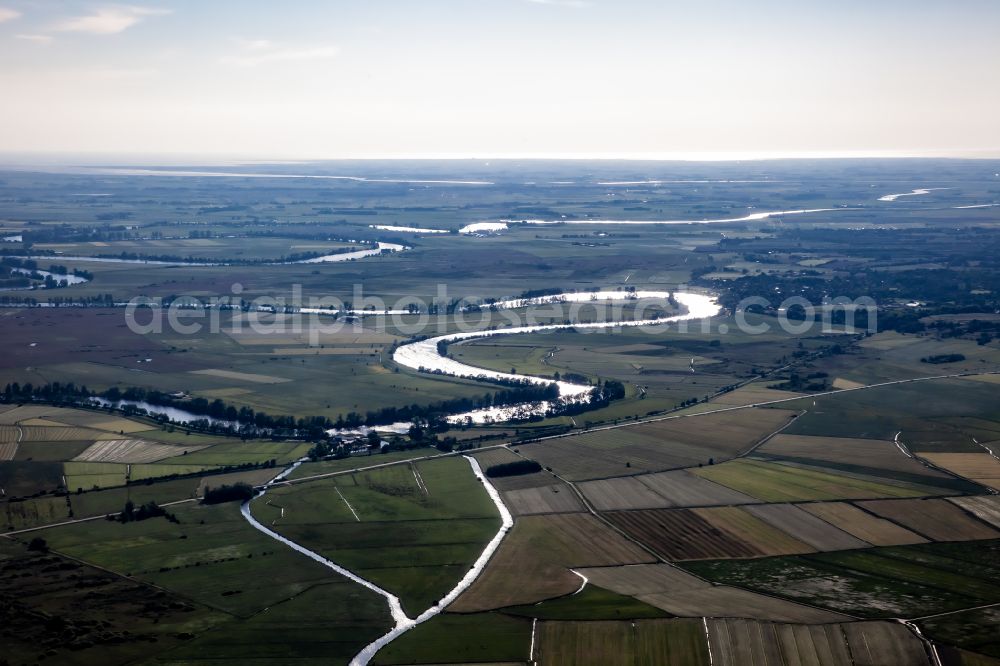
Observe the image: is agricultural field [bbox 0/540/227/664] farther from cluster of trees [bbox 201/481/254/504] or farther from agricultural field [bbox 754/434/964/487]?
agricultural field [bbox 754/434/964/487]

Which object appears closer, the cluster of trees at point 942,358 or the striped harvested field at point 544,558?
the striped harvested field at point 544,558

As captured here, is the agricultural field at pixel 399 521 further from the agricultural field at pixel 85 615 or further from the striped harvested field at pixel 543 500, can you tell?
the agricultural field at pixel 85 615

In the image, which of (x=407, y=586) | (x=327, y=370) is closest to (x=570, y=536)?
(x=407, y=586)

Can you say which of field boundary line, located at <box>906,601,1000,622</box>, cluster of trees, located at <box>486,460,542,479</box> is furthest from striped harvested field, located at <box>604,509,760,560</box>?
field boundary line, located at <box>906,601,1000,622</box>

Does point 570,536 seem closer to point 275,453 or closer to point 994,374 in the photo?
point 275,453

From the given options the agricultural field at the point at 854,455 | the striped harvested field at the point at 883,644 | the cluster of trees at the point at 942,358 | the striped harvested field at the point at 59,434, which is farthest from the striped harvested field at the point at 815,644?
the cluster of trees at the point at 942,358

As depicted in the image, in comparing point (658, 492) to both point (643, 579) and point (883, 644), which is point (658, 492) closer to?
point (643, 579)

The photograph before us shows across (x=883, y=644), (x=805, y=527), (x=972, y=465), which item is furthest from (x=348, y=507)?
(x=972, y=465)
